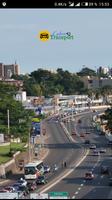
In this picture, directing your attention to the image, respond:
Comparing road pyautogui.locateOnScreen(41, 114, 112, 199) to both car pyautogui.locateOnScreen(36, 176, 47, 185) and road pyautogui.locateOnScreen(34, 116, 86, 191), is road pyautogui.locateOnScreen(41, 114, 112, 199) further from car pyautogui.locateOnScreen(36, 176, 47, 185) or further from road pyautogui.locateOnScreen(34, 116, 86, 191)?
road pyautogui.locateOnScreen(34, 116, 86, 191)

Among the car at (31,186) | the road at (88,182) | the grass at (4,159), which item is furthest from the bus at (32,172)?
the grass at (4,159)

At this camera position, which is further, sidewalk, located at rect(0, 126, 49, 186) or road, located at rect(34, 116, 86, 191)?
road, located at rect(34, 116, 86, 191)

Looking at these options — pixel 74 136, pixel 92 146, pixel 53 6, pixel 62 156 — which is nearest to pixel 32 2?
pixel 53 6

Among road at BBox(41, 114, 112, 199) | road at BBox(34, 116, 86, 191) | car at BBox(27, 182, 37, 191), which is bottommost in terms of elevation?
road at BBox(34, 116, 86, 191)

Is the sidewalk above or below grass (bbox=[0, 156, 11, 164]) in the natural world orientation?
below

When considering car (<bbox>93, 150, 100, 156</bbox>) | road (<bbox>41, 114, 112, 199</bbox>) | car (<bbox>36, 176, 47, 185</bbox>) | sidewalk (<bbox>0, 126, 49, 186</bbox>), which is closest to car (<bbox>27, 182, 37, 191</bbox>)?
road (<bbox>41, 114, 112, 199</bbox>)

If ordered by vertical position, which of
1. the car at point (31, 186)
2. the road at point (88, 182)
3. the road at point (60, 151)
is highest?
the car at point (31, 186)

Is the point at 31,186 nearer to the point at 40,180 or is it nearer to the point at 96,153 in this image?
the point at 40,180

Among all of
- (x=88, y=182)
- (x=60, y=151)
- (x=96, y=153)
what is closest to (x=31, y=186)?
(x=88, y=182)

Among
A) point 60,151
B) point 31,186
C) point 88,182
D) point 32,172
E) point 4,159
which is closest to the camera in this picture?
point 31,186

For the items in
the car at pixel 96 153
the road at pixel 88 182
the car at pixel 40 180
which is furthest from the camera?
the car at pixel 96 153

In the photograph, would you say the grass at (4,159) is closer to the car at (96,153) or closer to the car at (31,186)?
the car at (96,153)

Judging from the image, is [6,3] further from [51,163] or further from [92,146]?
[92,146]

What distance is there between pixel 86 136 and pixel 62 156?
139 feet
